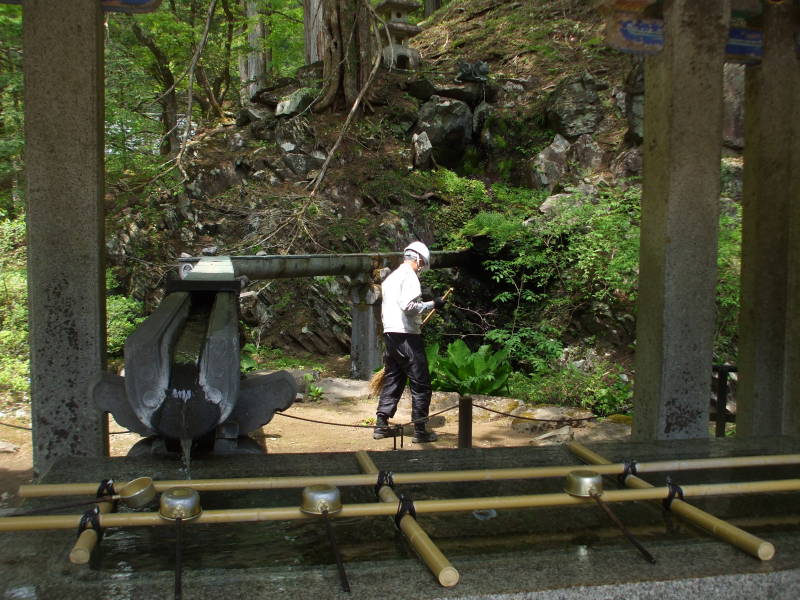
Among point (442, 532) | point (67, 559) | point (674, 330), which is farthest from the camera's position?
point (674, 330)

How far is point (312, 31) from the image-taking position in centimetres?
1544

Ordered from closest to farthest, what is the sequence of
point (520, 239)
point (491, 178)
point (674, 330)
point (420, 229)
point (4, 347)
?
1. point (674, 330)
2. point (4, 347)
3. point (520, 239)
4. point (420, 229)
5. point (491, 178)

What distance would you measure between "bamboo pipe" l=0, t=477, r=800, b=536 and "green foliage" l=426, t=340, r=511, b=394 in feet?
23.5

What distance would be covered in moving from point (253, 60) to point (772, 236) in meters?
15.7

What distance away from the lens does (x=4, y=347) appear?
9.62 metres

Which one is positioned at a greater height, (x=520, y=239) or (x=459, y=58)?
(x=459, y=58)

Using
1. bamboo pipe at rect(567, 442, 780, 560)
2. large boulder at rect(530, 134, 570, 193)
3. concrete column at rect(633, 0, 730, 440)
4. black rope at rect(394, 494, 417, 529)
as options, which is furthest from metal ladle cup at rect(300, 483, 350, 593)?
large boulder at rect(530, 134, 570, 193)

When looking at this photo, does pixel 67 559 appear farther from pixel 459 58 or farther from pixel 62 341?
pixel 459 58

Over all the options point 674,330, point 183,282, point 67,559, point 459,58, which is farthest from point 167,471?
point 459,58

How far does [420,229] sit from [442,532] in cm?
1076

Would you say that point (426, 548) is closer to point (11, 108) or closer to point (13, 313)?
point (13, 313)

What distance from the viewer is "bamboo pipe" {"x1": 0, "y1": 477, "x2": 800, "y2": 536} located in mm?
1790

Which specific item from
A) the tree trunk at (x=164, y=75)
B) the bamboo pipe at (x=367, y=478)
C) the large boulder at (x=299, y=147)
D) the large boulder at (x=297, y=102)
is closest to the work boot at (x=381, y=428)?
the bamboo pipe at (x=367, y=478)

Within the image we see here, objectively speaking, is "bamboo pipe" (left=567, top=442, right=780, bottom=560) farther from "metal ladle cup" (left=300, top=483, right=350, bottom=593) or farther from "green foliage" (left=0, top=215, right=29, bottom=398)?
"green foliage" (left=0, top=215, right=29, bottom=398)
